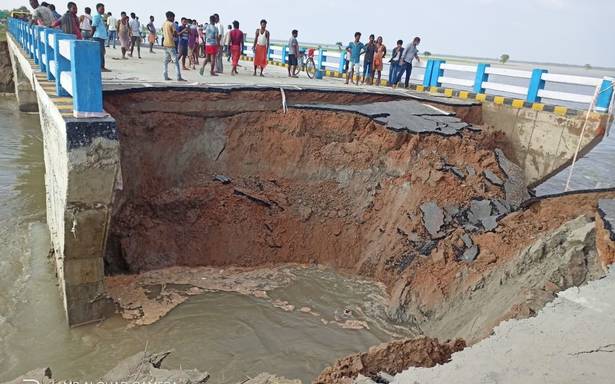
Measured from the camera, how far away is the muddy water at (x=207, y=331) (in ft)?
16.4

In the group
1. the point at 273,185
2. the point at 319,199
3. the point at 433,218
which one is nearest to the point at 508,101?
the point at 433,218

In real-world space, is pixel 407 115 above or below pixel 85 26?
below

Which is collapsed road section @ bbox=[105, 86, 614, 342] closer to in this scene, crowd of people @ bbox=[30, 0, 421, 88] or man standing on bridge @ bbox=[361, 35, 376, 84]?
crowd of people @ bbox=[30, 0, 421, 88]

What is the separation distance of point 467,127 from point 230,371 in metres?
6.25

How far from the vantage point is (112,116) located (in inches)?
274

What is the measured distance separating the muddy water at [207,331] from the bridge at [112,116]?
0.45 m

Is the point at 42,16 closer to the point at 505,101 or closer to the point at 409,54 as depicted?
the point at 409,54

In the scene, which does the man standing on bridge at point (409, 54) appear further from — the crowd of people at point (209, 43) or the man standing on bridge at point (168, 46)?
the man standing on bridge at point (168, 46)

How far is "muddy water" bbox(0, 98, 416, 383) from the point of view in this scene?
499 centimetres

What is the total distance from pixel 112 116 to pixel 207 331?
12.3 feet

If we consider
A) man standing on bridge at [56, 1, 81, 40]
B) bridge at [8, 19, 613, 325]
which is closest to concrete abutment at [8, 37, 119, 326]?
bridge at [8, 19, 613, 325]

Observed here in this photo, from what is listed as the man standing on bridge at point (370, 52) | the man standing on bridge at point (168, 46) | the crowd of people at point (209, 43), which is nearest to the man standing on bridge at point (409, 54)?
the crowd of people at point (209, 43)

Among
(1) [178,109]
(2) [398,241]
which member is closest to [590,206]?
(2) [398,241]

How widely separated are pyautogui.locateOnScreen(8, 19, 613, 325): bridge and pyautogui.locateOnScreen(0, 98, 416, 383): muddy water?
0.45 metres
